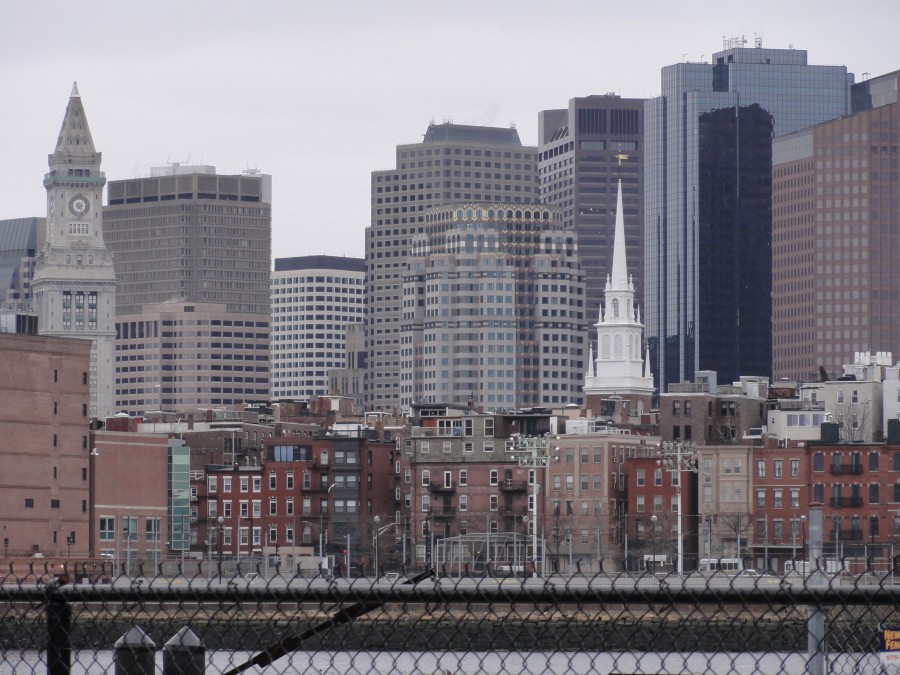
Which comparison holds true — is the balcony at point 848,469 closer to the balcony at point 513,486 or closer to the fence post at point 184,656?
the balcony at point 513,486

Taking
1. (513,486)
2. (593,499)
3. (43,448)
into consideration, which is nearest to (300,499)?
(513,486)

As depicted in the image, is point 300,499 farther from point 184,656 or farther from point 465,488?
point 184,656

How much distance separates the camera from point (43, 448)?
140 metres

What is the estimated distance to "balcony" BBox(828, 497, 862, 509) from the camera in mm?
138875

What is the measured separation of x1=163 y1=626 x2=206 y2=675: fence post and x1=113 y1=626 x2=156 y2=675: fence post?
0.52 ft

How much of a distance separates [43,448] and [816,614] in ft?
410

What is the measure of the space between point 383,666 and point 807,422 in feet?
354

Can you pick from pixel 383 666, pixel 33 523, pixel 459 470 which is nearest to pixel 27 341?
pixel 33 523

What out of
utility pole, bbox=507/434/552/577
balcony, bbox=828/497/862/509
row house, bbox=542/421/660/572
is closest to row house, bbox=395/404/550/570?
utility pole, bbox=507/434/552/577

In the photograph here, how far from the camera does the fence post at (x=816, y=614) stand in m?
17.4

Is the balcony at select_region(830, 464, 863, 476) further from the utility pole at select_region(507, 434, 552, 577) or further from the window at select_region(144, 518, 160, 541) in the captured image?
the window at select_region(144, 518, 160, 541)

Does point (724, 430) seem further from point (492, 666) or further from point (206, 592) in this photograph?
point (206, 592)

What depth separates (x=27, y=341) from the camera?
141 meters

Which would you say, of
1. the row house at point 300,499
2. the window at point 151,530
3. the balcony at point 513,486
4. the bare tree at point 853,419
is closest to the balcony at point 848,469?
the bare tree at point 853,419
